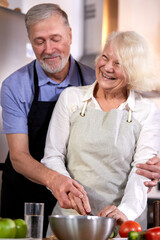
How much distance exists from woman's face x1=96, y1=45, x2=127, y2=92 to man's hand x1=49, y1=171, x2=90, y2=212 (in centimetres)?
49

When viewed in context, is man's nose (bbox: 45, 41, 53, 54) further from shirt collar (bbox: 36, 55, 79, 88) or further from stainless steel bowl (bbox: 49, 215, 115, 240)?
stainless steel bowl (bbox: 49, 215, 115, 240)

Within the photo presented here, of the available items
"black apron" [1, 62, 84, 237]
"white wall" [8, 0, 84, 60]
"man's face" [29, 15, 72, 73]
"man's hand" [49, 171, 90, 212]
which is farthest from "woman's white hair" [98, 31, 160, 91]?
"white wall" [8, 0, 84, 60]

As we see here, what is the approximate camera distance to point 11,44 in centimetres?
301

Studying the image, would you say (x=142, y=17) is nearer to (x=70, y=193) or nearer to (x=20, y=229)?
(x=70, y=193)

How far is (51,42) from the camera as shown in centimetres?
232

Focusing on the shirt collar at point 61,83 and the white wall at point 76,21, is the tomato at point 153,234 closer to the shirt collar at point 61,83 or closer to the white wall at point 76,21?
the shirt collar at point 61,83

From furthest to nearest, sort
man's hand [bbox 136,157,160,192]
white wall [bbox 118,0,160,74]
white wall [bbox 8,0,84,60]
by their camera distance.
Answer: white wall [bbox 8,0,84,60] → white wall [bbox 118,0,160,74] → man's hand [bbox 136,157,160,192]

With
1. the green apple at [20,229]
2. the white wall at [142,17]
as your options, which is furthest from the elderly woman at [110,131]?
the white wall at [142,17]

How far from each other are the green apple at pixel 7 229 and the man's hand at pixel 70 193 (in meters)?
0.59

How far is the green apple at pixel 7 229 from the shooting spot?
3.96 ft

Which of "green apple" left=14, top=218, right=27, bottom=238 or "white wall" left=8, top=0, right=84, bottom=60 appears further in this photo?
"white wall" left=8, top=0, right=84, bottom=60

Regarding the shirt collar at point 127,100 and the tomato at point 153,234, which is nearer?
the tomato at point 153,234

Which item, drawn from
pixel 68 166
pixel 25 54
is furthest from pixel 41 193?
pixel 25 54

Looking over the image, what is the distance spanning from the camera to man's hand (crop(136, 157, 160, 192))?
2004 mm
